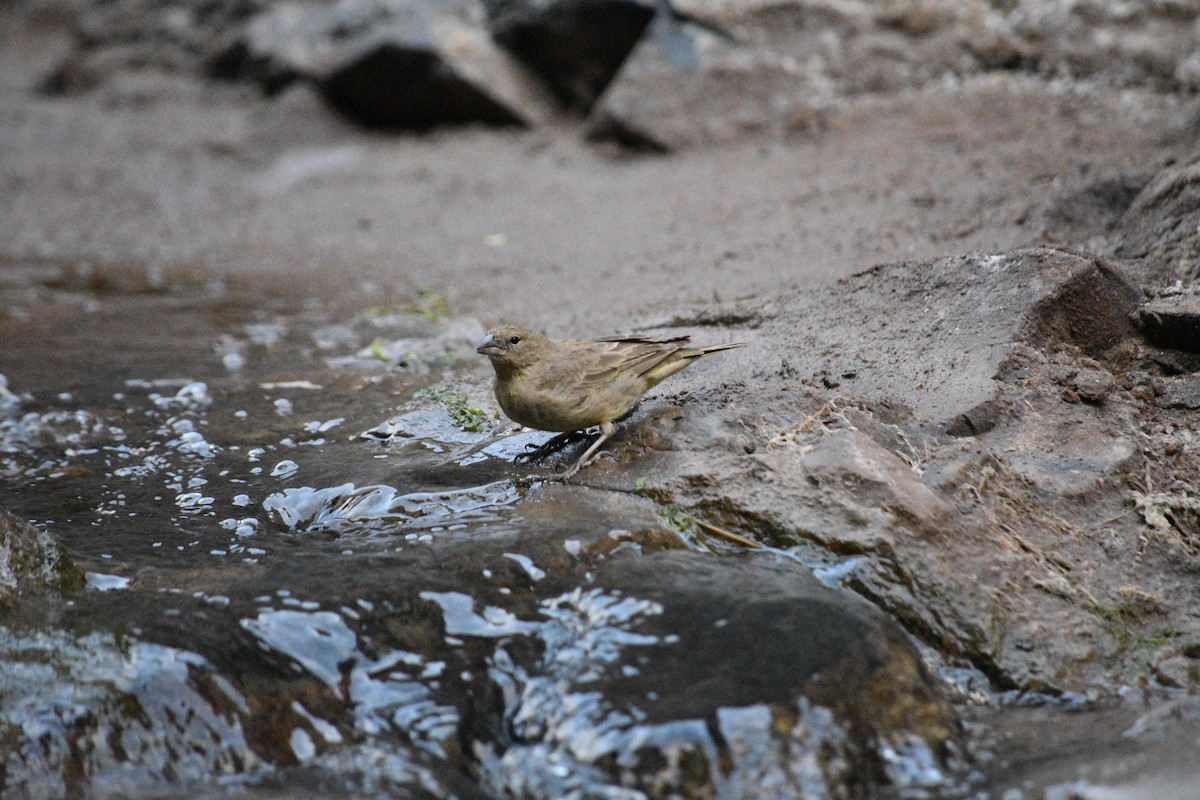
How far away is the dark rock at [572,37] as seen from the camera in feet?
41.9

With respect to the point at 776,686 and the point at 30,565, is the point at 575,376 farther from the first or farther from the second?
the point at 30,565

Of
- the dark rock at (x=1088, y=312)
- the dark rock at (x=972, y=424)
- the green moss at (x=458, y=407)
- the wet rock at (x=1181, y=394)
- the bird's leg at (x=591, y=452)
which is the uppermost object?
the dark rock at (x=1088, y=312)

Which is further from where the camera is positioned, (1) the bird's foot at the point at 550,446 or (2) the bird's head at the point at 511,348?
(1) the bird's foot at the point at 550,446

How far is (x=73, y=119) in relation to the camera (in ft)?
51.0

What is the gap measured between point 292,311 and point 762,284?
3.95 metres

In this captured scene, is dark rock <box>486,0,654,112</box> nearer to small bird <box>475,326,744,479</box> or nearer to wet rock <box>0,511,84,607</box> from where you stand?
small bird <box>475,326,744,479</box>

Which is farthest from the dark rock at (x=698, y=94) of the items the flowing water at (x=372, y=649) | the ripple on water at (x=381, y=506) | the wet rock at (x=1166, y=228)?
the ripple on water at (x=381, y=506)

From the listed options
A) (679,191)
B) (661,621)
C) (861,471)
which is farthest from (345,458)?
(679,191)

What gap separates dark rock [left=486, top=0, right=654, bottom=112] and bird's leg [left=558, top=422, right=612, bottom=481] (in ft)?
29.2

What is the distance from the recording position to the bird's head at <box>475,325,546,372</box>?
5.01 meters

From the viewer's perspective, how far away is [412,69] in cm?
1356

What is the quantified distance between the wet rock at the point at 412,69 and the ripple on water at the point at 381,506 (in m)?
9.53

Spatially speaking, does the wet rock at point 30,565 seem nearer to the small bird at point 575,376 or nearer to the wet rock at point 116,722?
the wet rock at point 116,722

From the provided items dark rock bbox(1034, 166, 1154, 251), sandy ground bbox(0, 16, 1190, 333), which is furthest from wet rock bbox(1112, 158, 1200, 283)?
sandy ground bbox(0, 16, 1190, 333)
